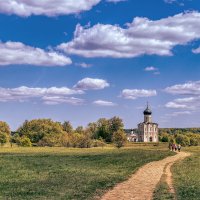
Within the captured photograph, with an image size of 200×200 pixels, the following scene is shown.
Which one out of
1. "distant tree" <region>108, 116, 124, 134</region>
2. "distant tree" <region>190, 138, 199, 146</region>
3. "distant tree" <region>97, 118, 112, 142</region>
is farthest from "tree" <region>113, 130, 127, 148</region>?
"distant tree" <region>190, 138, 199, 146</region>

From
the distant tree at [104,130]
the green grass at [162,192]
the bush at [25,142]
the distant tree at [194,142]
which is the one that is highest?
the distant tree at [104,130]

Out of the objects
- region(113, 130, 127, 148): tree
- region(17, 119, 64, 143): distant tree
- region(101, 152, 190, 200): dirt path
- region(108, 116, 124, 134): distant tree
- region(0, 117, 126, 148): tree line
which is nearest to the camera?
region(101, 152, 190, 200): dirt path

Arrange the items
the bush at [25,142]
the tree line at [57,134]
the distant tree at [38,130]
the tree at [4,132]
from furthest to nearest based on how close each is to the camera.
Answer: the distant tree at [38,130] < the tree at [4,132] < the bush at [25,142] < the tree line at [57,134]

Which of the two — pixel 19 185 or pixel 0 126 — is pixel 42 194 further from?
pixel 0 126

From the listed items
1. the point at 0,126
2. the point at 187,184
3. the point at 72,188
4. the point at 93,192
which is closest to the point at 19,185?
the point at 72,188

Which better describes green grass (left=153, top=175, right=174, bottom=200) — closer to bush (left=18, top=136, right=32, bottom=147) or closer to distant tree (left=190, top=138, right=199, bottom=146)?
bush (left=18, top=136, right=32, bottom=147)

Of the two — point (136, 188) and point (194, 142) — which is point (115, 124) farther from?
point (136, 188)

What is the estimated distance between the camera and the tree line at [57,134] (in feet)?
487

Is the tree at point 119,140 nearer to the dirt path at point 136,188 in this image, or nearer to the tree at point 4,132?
the tree at point 4,132

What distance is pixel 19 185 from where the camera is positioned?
29.3 metres

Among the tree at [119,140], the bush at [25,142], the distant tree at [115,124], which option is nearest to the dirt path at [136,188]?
the tree at [119,140]

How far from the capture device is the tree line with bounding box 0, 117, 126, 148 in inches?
5842

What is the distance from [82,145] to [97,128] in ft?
86.0

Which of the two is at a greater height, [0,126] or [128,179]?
[0,126]
